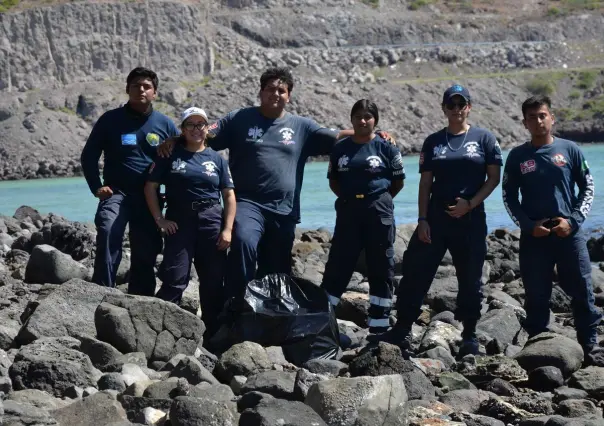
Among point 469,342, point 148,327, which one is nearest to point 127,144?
point 148,327

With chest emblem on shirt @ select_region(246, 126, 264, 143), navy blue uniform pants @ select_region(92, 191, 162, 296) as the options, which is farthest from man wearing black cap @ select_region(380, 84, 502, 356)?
navy blue uniform pants @ select_region(92, 191, 162, 296)

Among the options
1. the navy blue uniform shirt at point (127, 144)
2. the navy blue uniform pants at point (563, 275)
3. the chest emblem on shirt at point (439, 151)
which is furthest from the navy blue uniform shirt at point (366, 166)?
the navy blue uniform shirt at point (127, 144)

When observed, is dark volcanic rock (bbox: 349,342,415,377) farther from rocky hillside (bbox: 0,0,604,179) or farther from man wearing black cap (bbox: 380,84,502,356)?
rocky hillside (bbox: 0,0,604,179)

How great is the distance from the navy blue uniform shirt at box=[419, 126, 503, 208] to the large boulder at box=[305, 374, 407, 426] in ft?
7.86

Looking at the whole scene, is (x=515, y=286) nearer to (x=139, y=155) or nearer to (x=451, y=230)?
(x=451, y=230)

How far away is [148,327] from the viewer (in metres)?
7.79

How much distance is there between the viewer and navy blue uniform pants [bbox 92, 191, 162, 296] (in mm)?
8922

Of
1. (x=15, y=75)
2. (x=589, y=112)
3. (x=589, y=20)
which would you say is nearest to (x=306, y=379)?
(x=15, y=75)

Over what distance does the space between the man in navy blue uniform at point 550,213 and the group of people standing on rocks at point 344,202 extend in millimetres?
11

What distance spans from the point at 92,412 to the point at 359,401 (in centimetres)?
151

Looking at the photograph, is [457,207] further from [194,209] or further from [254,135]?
[194,209]

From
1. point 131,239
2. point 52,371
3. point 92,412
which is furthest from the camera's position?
point 131,239

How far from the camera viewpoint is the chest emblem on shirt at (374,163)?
8.73 metres

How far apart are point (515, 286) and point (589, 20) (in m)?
96.9
